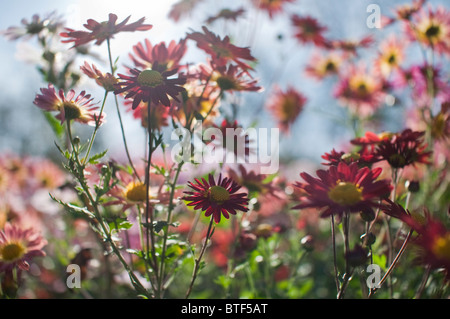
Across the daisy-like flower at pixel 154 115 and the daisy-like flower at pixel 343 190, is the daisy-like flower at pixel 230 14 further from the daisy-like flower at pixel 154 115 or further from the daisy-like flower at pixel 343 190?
the daisy-like flower at pixel 343 190

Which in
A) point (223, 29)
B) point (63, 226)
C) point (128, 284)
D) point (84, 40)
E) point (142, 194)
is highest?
point (223, 29)

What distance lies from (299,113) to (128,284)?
51.6 inches

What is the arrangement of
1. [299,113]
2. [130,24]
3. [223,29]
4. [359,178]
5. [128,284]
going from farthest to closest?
1. [299,113]
2. [223,29]
3. [128,284]
4. [130,24]
5. [359,178]

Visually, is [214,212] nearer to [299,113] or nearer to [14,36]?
[14,36]

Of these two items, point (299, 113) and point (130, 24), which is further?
point (299, 113)

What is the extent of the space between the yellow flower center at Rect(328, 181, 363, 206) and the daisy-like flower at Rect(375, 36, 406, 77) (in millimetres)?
1515

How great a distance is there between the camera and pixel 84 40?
862 mm

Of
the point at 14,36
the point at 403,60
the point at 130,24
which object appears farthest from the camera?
the point at 403,60

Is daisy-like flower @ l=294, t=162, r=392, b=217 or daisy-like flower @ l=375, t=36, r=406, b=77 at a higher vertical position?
daisy-like flower @ l=375, t=36, r=406, b=77

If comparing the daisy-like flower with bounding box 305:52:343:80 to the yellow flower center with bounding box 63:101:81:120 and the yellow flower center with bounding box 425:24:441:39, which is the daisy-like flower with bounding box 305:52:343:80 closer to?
the yellow flower center with bounding box 425:24:441:39

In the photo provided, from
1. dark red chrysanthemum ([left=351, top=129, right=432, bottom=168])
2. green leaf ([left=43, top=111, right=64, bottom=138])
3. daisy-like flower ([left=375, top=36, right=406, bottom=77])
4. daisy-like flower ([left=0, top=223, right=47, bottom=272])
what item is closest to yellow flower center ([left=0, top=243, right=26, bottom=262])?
daisy-like flower ([left=0, top=223, right=47, bottom=272])

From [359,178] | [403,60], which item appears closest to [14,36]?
[359,178]

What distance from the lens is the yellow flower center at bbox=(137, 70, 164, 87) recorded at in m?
0.78

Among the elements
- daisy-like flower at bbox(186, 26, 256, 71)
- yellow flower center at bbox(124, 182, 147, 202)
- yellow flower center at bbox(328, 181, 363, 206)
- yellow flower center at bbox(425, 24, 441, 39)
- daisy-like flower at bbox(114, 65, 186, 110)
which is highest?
yellow flower center at bbox(425, 24, 441, 39)
